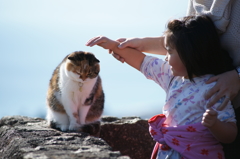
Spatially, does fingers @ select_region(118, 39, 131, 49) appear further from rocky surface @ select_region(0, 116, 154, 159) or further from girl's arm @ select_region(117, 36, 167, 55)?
rocky surface @ select_region(0, 116, 154, 159)

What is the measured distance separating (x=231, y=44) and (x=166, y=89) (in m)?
0.49

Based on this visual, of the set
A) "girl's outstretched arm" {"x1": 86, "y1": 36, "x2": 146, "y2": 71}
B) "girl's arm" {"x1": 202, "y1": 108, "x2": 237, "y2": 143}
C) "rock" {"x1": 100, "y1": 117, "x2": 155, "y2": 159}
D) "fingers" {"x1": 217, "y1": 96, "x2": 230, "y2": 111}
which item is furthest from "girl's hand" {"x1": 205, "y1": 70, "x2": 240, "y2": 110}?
"rock" {"x1": 100, "y1": 117, "x2": 155, "y2": 159}

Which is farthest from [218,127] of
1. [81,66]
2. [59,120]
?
[59,120]

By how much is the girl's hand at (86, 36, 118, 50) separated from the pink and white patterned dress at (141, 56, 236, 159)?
1.22 ft

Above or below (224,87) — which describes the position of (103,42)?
above

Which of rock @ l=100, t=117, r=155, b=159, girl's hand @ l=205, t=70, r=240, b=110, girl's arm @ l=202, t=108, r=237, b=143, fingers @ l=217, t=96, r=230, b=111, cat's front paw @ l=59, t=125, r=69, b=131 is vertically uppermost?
girl's hand @ l=205, t=70, r=240, b=110

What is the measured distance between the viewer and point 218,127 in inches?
70.4

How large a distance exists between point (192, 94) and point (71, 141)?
0.76 metres

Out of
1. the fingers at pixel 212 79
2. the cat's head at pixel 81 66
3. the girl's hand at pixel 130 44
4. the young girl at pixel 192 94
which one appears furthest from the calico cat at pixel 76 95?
the fingers at pixel 212 79

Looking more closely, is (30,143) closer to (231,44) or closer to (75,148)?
(75,148)

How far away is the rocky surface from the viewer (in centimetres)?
171

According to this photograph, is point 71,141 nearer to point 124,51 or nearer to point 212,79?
point 124,51

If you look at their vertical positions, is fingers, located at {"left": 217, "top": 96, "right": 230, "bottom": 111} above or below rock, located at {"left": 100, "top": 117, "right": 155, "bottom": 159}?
above

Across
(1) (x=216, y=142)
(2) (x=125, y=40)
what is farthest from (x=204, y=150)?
(2) (x=125, y=40)
